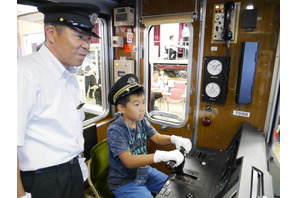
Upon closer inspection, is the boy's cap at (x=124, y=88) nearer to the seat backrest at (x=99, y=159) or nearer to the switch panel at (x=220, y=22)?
the seat backrest at (x=99, y=159)

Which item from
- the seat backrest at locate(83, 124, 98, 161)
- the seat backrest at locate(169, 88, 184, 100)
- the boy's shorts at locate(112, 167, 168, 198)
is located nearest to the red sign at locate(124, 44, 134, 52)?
the seat backrest at locate(83, 124, 98, 161)

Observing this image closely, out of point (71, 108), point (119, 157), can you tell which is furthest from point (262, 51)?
point (71, 108)

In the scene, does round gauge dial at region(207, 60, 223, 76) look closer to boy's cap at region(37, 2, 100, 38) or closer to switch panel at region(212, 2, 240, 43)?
switch panel at region(212, 2, 240, 43)

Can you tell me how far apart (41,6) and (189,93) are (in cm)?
200

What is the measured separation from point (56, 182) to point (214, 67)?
82.9 inches

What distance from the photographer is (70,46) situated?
1.28 m

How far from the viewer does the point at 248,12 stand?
2.08 meters

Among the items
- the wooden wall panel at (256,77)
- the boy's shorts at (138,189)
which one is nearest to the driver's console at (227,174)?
the wooden wall panel at (256,77)

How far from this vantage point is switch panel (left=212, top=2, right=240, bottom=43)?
7.11ft

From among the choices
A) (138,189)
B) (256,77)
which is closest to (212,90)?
(256,77)

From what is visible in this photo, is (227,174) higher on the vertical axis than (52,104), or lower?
lower

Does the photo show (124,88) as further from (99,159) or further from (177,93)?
(177,93)

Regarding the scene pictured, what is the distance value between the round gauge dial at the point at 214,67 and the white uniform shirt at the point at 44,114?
1.76m

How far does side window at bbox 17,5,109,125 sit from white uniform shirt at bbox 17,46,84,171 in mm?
1686
